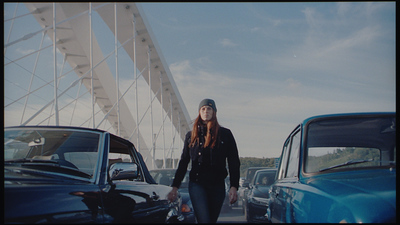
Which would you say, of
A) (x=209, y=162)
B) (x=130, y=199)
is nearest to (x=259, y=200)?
(x=209, y=162)

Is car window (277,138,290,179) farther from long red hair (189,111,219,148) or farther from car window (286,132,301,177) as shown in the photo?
long red hair (189,111,219,148)

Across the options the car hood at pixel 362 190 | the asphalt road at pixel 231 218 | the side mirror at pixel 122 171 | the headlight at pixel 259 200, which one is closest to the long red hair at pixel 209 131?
the side mirror at pixel 122 171

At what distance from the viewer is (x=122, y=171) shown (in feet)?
13.3

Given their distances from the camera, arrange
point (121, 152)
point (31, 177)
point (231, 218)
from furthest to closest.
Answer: point (231, 218) → point (121, 152) → point (31, 177)

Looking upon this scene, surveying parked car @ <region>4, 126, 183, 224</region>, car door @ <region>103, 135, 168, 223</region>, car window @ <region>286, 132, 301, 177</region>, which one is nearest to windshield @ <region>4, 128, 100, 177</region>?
parked car @ <region>4, 126, 183, 224</region>

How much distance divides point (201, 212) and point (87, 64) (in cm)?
2747

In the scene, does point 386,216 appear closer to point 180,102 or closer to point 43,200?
point 43,200

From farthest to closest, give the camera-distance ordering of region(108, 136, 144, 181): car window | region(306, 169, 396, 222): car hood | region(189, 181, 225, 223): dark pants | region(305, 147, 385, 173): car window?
1. region(108, 136, 144, 181): car window
2. region(189, 181, 225, 223): dark pants
3. region(305, 147, 385, 173): car window
4. region(306, 169, 396, 222): car hood

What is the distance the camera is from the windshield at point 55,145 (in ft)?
13.9

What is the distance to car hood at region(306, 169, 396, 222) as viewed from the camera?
288 cm

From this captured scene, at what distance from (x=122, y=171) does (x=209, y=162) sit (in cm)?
96

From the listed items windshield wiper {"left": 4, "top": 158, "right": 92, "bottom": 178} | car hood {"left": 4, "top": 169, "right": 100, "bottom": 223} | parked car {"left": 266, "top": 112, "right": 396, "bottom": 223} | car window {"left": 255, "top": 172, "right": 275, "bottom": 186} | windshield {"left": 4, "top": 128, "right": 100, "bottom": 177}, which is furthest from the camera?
car window {"left": 255, "top": 172, "right": 275, "bottom": 186}

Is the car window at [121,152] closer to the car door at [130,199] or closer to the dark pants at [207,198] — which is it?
the car door at [130,199]

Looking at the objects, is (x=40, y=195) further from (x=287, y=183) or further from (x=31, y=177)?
(x=287, y=183)
